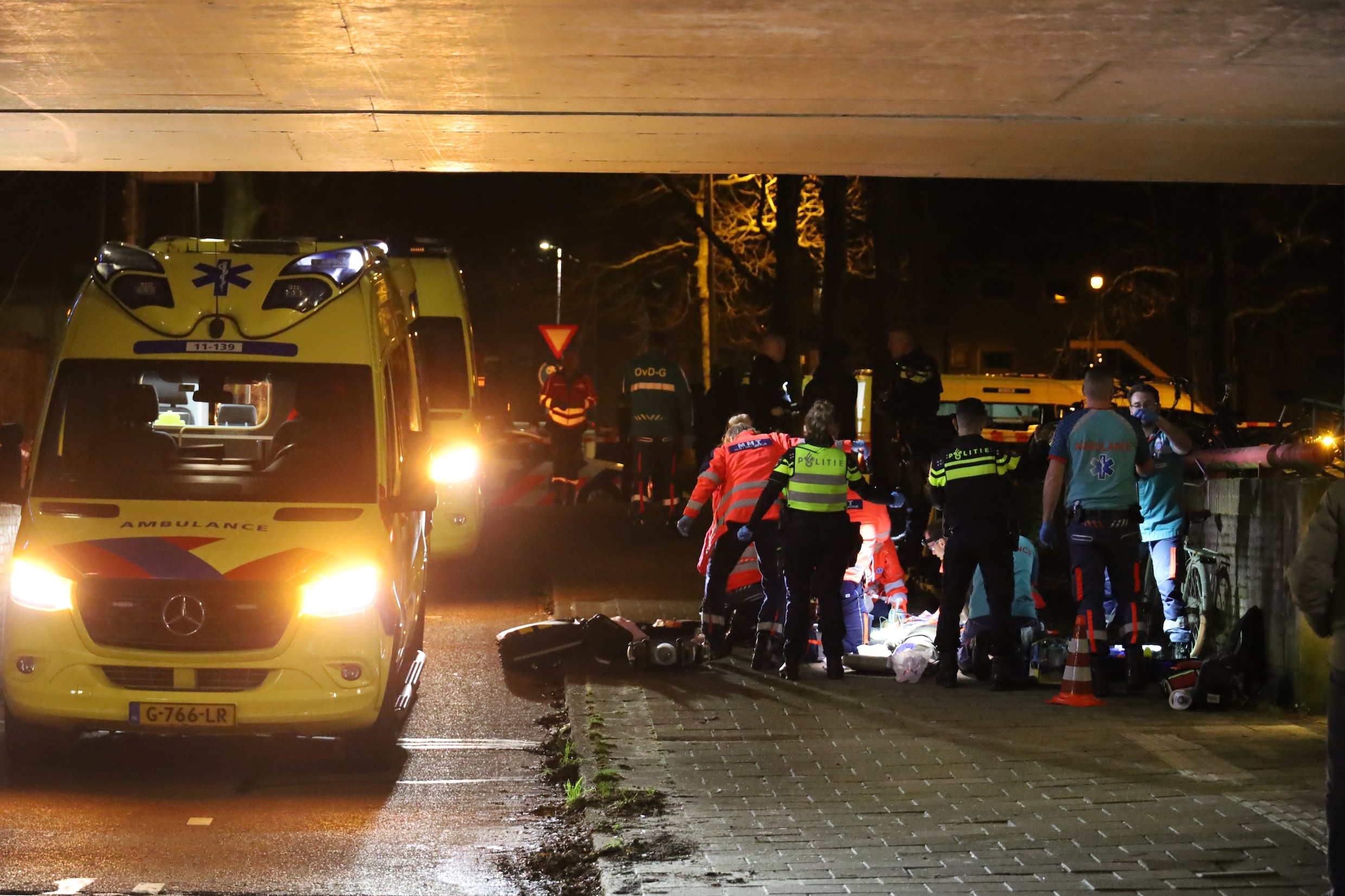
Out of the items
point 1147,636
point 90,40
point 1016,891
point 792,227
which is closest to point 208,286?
point 90,40

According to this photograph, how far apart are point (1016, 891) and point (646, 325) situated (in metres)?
50.1

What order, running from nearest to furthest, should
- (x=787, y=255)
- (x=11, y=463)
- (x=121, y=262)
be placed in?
(x=11, y=463) < (x=121, y=262) < (x=787, y=255)

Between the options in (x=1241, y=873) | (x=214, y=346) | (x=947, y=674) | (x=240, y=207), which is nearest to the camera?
(x=1241, y=873)

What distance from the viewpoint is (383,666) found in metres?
8.10

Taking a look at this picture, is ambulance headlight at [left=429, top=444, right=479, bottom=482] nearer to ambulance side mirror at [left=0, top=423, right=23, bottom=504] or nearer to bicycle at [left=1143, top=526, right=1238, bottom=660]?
bicycle at [left=1143, top=526, right=1238, bottom=660]

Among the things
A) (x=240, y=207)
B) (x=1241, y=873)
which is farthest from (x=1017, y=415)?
(x=1241, y=873)

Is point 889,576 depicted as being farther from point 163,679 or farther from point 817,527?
point 163,679

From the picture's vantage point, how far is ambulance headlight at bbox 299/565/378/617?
7.89 metres

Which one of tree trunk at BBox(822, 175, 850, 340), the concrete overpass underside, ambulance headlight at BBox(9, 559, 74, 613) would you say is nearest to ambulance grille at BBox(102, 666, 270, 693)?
ambulance headlight at BBox(9, 559, 74, 613)

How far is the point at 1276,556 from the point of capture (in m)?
10.0

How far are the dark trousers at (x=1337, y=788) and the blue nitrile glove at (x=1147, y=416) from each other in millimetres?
6897

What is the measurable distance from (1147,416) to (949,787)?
5473mm

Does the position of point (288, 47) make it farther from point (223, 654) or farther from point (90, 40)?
point (223, 654)

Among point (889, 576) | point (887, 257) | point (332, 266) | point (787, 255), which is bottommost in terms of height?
point (889, 576)
